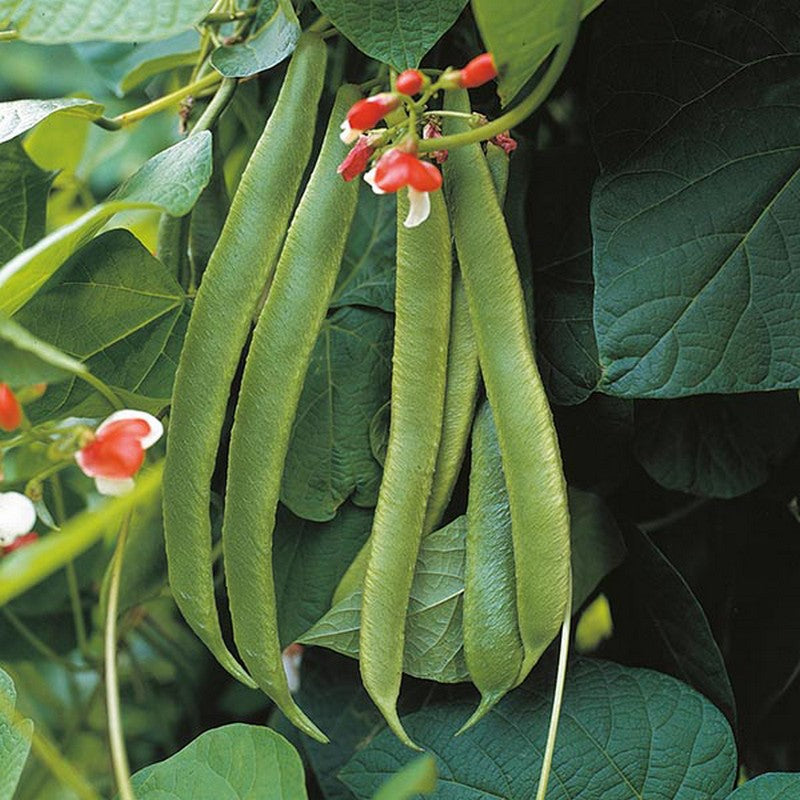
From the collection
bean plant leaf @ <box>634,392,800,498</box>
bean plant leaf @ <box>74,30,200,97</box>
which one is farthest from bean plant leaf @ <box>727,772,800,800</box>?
bean plant leaf @ <box>74,30,200,97</box>

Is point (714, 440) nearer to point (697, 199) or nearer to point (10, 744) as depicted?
point (697, 199)

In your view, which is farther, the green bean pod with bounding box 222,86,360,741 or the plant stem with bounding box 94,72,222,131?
the plant stem with bounding box 94,72,222,131

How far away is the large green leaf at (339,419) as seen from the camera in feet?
2.63

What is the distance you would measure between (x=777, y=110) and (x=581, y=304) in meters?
0.19

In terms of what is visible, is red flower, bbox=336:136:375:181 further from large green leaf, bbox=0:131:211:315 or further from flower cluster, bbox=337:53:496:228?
large green leaf, bbox=0:131:211:315

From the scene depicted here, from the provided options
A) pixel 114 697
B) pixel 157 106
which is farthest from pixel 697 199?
pixel 114 697

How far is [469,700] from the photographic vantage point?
782 millimetres

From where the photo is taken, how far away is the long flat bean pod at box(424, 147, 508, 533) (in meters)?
0.70

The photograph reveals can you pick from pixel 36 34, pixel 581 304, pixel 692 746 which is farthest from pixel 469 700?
pixel 36 34

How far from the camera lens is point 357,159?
2.10 ft

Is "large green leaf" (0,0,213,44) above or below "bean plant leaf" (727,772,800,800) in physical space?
above

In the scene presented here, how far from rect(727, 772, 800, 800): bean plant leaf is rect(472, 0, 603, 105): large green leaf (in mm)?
491

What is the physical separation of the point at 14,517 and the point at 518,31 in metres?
0.41

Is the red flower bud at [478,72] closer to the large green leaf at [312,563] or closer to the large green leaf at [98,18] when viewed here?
the large green leaf at [98,18]
